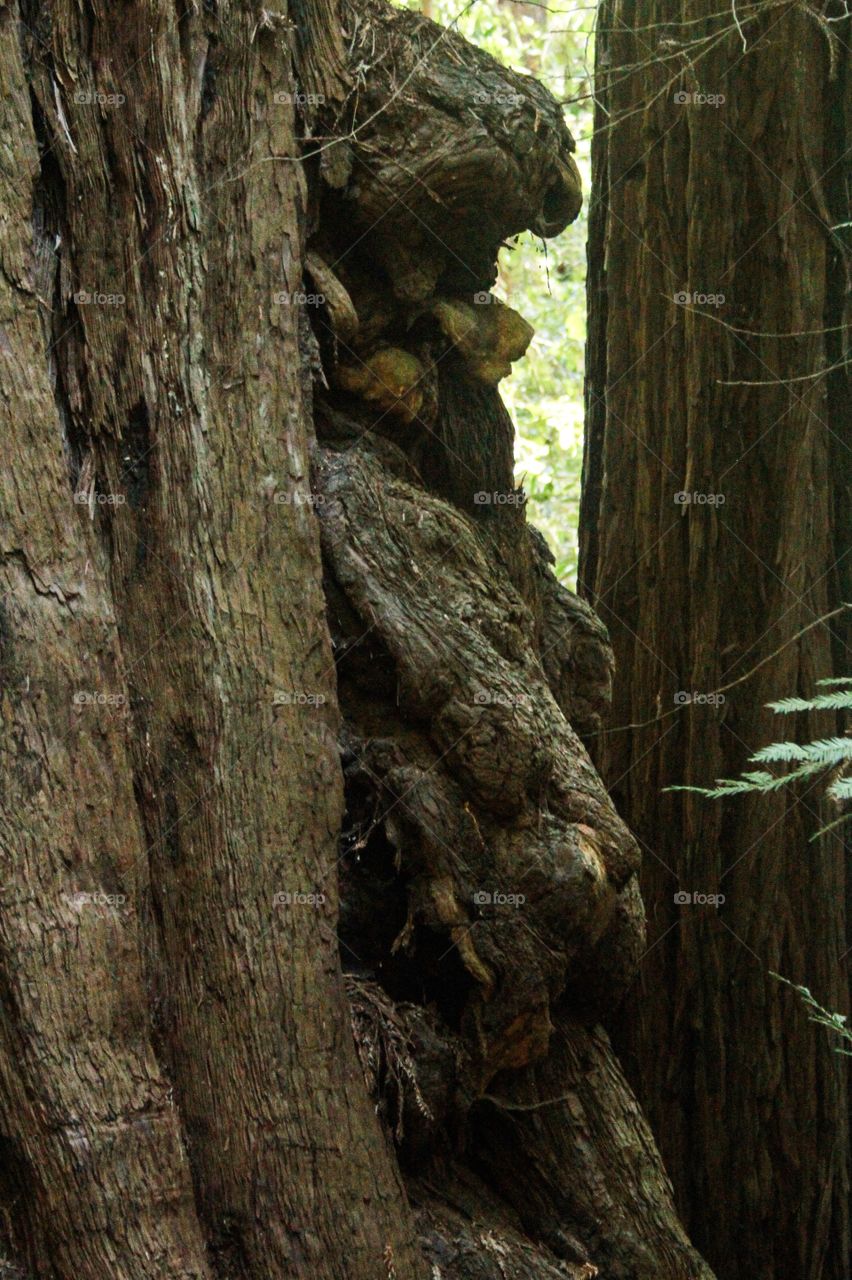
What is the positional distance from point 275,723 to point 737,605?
1.46 m

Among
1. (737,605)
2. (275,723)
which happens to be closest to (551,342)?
(737,605)

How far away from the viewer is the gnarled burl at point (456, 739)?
2281 mm

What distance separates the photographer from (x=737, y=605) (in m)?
3.17

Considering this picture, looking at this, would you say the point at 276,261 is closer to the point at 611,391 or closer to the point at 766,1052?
the point at 611,391

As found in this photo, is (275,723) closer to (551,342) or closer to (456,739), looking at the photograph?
(456,739)

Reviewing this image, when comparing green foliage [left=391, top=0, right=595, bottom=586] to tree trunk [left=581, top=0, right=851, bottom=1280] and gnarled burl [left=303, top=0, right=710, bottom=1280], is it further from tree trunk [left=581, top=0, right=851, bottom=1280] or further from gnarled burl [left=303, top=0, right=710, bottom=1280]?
gnarled burl [left=303, top=0, right=710, bottom=1280]

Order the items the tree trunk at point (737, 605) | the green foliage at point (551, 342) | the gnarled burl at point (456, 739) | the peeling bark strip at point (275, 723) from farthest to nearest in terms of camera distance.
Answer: the green foliage at point (551, 342), the tree trunk at point (737, 605), the gnarled burl at point (456, 739), the peeling bark strip at point (275, 723)

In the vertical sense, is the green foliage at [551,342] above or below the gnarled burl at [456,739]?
above

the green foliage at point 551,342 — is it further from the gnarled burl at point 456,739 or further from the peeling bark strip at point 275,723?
the peeling bark strip at point 275,723

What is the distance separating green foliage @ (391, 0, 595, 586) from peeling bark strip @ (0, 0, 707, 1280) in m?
4.47

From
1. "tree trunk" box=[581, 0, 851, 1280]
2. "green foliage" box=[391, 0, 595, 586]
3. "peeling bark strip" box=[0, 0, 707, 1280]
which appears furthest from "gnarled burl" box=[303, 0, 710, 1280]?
"green foliage" box=[391, 0, 595, 586]

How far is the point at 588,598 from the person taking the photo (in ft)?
11.1

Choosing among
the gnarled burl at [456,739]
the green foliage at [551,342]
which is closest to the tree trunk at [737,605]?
the gnarled burl at [456,739]

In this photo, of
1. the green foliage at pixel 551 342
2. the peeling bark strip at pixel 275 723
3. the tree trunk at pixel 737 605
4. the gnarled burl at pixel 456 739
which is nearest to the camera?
the peeling bark strip at pixel 275 723
